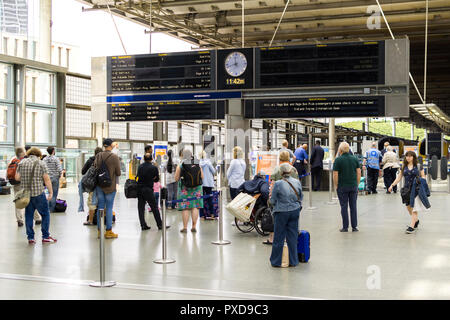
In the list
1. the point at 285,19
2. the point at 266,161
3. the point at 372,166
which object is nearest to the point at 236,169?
the point at 266,161

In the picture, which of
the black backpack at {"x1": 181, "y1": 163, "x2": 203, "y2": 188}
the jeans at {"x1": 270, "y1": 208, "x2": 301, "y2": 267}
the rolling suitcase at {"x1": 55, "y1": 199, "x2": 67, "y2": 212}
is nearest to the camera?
the jeans at {"x1": 270, "y1": 208, "x2": 301, "y2": 267}

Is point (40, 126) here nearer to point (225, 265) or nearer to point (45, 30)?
point (45, 30)

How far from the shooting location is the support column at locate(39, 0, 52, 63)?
2414cm

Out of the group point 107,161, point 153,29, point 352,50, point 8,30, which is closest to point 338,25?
point 153,29

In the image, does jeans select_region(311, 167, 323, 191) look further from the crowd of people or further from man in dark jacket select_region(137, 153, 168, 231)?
man in dark jacket select_region(137, 153, 168, 231)

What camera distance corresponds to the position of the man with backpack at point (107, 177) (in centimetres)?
960

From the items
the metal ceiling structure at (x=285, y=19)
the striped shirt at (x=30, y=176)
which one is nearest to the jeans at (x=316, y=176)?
the metal ceiling structure at (x=285, y=19)

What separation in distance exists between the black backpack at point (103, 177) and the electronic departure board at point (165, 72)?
5.21 meters

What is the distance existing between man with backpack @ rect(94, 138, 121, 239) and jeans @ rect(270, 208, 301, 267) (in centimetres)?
352

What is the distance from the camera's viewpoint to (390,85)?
Answer: 43.2ft

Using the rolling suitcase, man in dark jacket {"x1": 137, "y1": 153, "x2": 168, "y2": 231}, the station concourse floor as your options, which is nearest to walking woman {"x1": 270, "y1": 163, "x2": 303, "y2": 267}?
the station concourse floor

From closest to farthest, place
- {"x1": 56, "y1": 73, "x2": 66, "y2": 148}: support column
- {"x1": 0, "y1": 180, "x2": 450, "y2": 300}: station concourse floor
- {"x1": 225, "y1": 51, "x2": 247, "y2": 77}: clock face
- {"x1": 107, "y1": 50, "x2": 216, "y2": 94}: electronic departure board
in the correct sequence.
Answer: {"x1": 0, "y1": 180, "x2": 450, "y2": 300}: station concourse floor → {"x1": 225, "y1": 51, "x2": 247, "y2": 77}: clock face → {"x1": 107, "y1": 50, "x2": 216, "y2": 94}: electronic departure board → {"x1": 56, "y1": 73, "x2": 66, "y2": 148}: support column

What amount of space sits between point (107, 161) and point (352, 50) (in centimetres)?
674

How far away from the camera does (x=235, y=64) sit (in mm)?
14250
